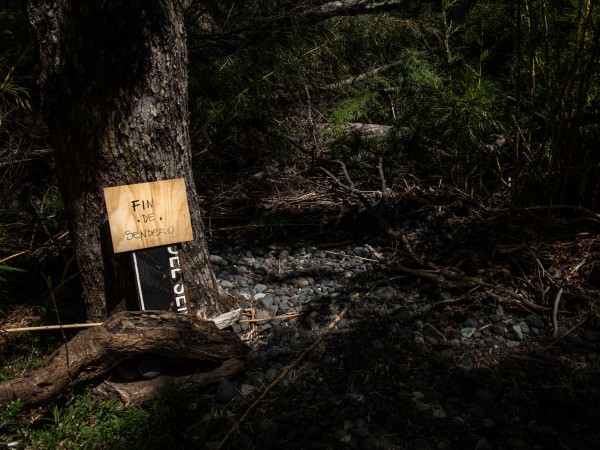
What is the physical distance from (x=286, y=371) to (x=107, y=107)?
50.0 inches

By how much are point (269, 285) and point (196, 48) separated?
1.90 m

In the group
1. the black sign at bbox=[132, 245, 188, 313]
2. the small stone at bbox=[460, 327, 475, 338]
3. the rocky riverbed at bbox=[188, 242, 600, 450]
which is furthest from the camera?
the small stone at bbox=[460, 327, 475, 338]

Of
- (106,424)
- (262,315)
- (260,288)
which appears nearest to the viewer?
(106,424)

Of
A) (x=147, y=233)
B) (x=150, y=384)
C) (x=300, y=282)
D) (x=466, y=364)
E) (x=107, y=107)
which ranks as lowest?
(x=466, y=364)

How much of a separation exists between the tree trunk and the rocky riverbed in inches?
25.8

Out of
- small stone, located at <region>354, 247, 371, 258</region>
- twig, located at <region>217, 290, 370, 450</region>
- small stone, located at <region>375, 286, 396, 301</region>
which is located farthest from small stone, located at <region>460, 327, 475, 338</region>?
small stone, located at <region>354, 247, 371, 258</region>

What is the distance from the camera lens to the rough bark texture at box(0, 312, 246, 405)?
70.6 inches

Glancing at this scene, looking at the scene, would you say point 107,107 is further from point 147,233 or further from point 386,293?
point 386,293

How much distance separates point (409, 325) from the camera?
2199 millimetres

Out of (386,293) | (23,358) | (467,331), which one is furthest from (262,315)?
(23,358)

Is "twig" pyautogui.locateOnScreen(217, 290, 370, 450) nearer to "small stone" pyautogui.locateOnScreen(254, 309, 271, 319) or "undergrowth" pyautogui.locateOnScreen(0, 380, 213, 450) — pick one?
"undergrowth" pyautogui.locateOnScreen(0, 380, 213, 450)

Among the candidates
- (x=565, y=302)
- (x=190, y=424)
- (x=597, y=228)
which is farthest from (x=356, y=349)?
(x=597, y=228)

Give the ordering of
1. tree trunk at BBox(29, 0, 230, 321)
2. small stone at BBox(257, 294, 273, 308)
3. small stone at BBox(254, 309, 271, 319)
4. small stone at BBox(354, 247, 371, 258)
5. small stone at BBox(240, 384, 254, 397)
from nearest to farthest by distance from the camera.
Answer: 1. tree trunk at BBox(29, 0, 230, 321)
2. small stone at BBox(240, 384, 254, 397)
3. small stone at BBox(254, 309, 271, 319)
4. small stone at BBox(257, 294, 273, 308)
5. small stone at BBox(354, 247, 371, 258)

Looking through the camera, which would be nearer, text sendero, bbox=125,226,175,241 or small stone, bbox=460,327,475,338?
text sendero, bbox=125,226,175,241
